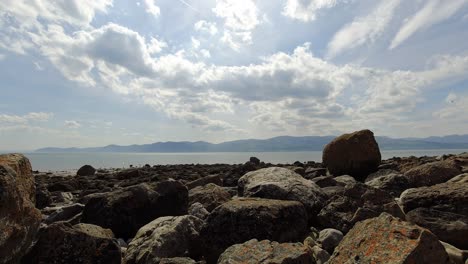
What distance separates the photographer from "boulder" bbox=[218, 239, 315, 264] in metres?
5.20

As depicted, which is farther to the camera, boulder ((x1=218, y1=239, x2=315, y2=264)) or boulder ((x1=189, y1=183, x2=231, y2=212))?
boulder ((x1=189, y1=183, x2=231, y2=212))

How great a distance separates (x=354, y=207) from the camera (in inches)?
324

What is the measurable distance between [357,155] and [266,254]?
41.1 ft

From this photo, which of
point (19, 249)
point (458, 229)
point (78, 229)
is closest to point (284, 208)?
point (458, 229)

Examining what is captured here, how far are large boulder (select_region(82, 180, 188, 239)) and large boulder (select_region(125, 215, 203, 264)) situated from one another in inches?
64.7

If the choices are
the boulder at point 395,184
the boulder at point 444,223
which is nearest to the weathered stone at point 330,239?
the boulder at point 444,223

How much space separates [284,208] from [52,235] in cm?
443

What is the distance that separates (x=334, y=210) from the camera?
8297mm

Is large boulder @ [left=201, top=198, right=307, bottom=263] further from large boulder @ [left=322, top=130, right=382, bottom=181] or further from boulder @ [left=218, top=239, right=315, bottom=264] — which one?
large boulder @ [left=322, top=130, right=382, bottom=181]

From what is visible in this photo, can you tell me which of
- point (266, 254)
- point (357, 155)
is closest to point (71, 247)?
point (266, 254)

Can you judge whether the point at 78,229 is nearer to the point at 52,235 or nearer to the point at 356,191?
the point at 52,235

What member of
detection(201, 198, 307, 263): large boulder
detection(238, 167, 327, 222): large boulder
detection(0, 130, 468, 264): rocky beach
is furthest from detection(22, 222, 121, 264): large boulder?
detection(238, 167, 327, 222): large boulder

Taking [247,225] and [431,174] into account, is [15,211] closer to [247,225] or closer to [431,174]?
[247,225]

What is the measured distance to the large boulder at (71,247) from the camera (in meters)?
6.18
